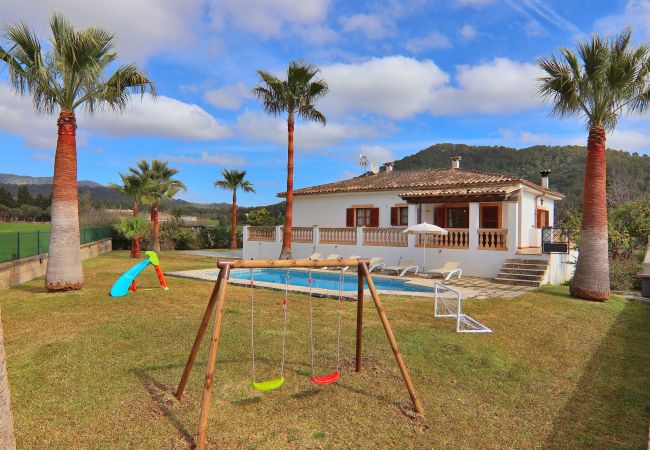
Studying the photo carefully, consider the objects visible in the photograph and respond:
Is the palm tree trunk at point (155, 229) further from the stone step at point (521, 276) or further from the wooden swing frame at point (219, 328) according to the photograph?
the wooden swing frame at point (219, 328)

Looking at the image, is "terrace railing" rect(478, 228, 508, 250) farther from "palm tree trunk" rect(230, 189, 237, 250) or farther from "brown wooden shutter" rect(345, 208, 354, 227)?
"palm tree trunk" rect(230, 189, 237, 250)

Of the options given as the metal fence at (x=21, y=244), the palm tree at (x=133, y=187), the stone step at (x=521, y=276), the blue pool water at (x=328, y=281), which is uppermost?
the palm tree at (x=133, y=187)

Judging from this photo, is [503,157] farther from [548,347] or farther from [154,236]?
[548,347]

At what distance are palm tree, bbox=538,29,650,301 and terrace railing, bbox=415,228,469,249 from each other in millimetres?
5741

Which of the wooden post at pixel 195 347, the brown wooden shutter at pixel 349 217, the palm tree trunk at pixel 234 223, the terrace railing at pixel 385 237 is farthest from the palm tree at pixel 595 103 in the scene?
the palm tree trunk at pixel 234 223

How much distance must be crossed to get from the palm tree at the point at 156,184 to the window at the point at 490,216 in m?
21.0

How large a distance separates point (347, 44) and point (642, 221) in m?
17.0

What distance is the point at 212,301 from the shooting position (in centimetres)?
457

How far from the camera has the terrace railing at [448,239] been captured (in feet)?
58.4

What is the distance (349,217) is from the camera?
80.7 feet

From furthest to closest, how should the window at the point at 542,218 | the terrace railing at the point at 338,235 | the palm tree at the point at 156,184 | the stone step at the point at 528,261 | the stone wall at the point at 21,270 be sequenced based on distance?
1. the palm tree at the point at 156,184
2. the window at the point at 542,218
3. the terrace railing at the point at 338,235
4. the stone step at the point at 528,261
5. the stone wall at the point at 21,270

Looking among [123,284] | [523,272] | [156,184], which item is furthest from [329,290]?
[156,184]

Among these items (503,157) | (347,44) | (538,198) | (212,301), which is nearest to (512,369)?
(212,301)

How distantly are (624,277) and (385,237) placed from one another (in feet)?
32.5
